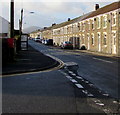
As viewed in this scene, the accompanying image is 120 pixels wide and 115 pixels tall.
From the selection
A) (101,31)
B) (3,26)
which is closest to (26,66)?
(3,26)

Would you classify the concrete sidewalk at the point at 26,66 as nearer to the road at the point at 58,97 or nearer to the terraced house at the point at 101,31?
the road at the point at 58,97

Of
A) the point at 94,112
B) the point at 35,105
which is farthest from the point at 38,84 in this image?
the point at 94,112

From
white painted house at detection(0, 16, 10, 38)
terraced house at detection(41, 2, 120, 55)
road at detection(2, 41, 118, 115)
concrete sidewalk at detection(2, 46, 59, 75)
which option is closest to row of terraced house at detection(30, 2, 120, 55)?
terraced house at detection(41, 2, 120, 55)

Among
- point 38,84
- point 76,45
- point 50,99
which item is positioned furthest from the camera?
point 76,45

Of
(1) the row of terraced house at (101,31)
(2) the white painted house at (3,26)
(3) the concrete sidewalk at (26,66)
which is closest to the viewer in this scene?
(3) the concrete sidewalk at (26,66)

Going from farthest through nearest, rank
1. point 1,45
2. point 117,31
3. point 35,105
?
point 117,31
point 1,45
point 35,105

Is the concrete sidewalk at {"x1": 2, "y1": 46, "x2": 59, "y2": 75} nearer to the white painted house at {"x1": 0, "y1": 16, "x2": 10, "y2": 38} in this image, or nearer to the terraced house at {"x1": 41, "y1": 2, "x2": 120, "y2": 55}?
the white painted house at {"x1": 0, "y1": 16, "x2": 10, "y2": 38}

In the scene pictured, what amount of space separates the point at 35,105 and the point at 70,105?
89 cm

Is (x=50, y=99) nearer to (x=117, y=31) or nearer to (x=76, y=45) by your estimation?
(x=117, y=31)

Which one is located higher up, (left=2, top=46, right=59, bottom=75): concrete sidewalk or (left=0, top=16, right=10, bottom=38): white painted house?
(left=0, top=16, right=10, bottom=38): white painted house

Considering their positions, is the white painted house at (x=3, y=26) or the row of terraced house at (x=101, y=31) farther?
the row of terraced house at (x=101, y=31)

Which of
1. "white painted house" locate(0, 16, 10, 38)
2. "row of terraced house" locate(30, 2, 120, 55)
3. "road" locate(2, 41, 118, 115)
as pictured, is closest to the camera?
"road" locate(2, 41, 118, 115)

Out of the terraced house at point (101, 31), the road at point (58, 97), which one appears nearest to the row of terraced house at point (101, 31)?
the terraced house at point (101, 31)

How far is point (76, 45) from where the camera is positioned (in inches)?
2260
